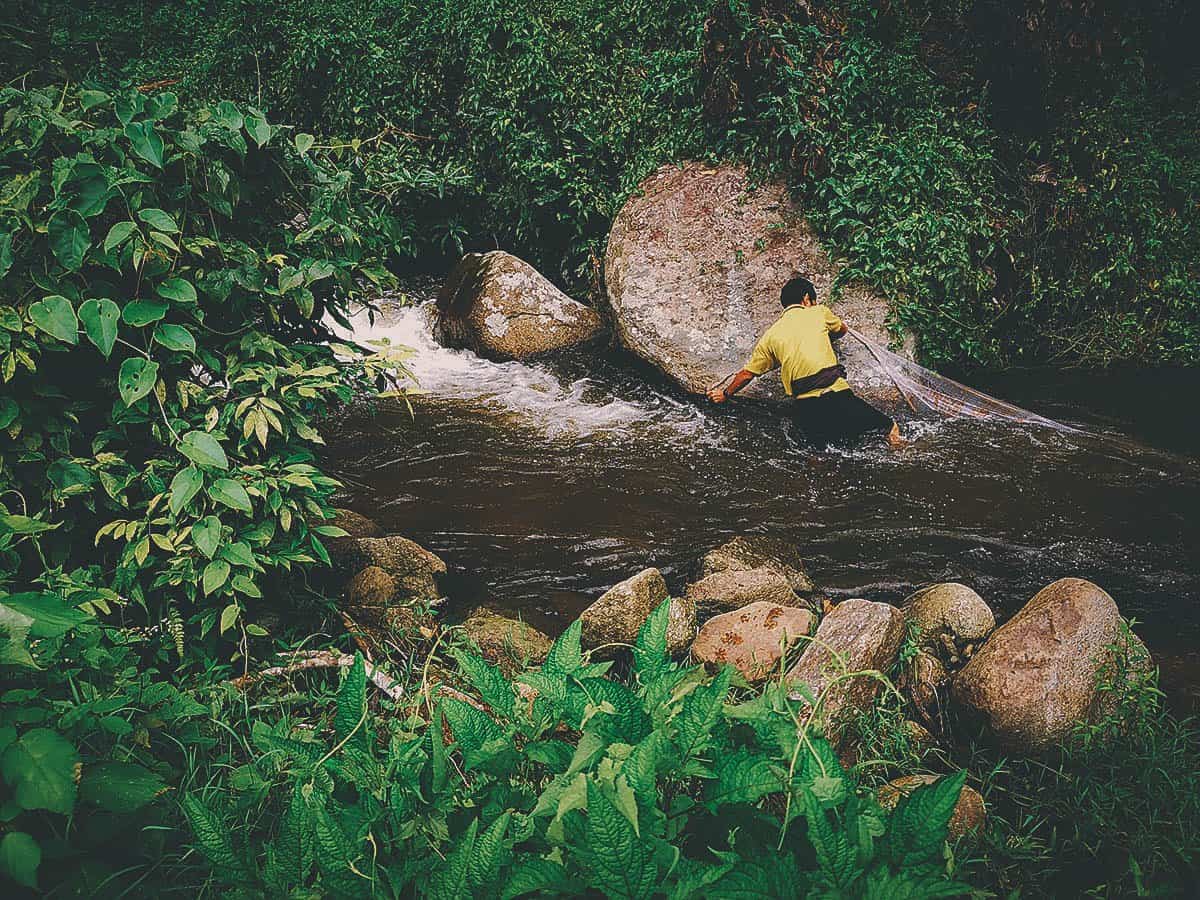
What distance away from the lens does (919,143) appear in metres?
8.02

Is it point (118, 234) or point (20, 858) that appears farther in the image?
point (118, 234)

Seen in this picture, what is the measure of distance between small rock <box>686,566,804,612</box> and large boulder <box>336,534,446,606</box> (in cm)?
152

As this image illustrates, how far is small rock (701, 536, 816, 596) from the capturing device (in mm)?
4648

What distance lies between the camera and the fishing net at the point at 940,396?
6.61m

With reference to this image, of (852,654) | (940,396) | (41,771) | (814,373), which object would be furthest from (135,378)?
(940,396)

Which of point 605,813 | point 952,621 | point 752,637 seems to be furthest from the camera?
point 952,621

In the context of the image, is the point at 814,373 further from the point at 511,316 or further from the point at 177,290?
the point at 177,290

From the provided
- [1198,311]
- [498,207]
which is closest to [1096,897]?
[1198,311]

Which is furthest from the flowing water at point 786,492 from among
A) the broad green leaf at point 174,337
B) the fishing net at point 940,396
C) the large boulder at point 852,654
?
the broad green leaf at point 174,337

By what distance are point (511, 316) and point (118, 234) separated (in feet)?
19.6

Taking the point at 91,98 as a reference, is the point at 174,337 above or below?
below

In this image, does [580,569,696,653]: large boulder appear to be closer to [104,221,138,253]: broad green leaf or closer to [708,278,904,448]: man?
[104,221,138,253]: broad green leaf

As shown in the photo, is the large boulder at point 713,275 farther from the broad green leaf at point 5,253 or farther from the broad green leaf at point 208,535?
the broad green leaf at point 5,253

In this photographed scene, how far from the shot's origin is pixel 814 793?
4.32 feet
